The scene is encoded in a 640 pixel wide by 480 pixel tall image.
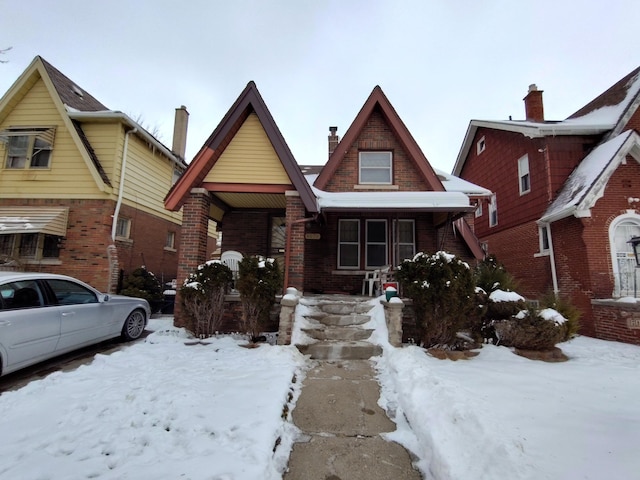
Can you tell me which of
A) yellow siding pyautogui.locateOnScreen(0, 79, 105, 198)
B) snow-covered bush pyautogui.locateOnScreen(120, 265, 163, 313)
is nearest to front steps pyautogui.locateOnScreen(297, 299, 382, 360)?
snow-covered bush pyautogui.locateOnScreen(120, 265, 163, 313)

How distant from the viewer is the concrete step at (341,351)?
567 cm

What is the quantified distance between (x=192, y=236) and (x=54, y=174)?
6.80 meters

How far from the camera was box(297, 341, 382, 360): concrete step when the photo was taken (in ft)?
18.6

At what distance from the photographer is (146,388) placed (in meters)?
3.92

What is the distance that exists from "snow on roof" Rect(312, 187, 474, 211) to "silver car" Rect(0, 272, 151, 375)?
5352 mm

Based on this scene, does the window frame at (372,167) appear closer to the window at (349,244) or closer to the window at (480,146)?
the window at (349,244)

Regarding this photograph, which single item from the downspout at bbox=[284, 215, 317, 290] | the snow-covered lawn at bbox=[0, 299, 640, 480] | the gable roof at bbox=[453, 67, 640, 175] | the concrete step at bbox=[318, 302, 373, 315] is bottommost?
the snow-covered lawn at bbox=[0, 299, 640, 480]

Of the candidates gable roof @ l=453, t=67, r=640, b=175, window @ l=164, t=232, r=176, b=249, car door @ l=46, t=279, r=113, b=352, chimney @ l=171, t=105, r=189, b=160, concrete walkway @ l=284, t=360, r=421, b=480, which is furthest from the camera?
chimney @ l=171, t=105, r=189, b=160

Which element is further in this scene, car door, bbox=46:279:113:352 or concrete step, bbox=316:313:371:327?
concrete step, bbox=316:313:371:327

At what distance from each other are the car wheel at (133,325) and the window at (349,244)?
19.2ft

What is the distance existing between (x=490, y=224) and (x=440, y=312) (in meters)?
11.8

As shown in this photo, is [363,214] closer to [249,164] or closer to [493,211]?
[249,164]

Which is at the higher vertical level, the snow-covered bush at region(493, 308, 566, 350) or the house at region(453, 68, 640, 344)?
the house at region(453, 68, 640, 344)

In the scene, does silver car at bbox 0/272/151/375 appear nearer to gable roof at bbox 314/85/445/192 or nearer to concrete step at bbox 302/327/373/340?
concrete step at bbox 302/327/373/340
